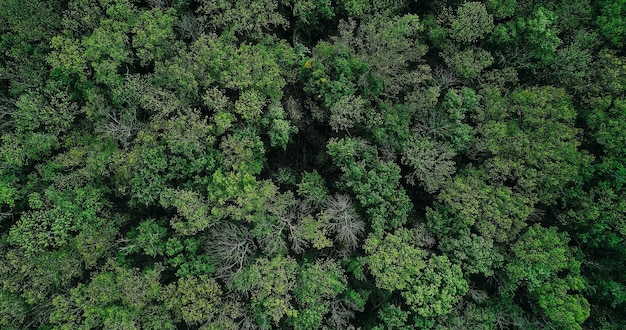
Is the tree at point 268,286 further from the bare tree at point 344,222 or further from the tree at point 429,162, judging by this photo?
the tree at point 429,162

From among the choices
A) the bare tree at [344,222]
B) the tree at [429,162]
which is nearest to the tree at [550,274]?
the tree at [429,162]

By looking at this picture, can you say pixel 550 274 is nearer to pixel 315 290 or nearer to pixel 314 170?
pixel 315 290

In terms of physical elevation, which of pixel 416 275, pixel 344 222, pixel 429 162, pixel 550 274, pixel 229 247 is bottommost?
pixel 229 247

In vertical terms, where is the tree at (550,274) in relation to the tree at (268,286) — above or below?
above

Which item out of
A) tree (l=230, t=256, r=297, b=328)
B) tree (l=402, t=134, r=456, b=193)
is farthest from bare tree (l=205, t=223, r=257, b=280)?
tree (l=402, t=134, r=456, b=193)

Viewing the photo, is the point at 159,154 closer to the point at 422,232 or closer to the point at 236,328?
the point at 236,328

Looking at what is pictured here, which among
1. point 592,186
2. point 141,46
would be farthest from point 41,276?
point 592,186

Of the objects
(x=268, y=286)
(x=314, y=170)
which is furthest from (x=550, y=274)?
(x=268, y=286)

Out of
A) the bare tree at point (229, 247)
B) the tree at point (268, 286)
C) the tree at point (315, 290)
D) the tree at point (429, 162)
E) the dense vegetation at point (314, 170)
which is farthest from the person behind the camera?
the tree at point (429, 162)
